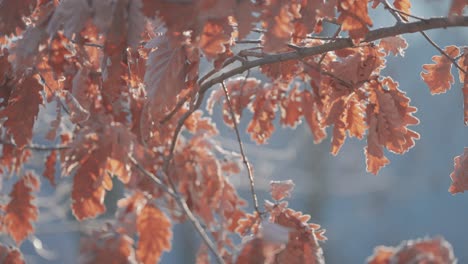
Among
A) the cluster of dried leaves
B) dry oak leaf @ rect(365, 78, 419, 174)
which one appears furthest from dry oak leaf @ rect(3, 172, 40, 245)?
dry oak leaf @ rect(365, 78, 419, 174)

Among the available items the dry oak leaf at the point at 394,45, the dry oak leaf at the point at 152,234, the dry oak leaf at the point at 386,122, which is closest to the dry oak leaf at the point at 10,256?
the dry oak leaf at the point at 152,234

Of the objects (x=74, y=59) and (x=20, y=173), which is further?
(x=20, y=173)

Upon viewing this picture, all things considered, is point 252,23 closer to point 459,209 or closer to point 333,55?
point 333,55

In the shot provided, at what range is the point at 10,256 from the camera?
1888 millimetres

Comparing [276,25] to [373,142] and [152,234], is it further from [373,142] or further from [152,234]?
[152,234]

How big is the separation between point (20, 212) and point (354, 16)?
1426 mm

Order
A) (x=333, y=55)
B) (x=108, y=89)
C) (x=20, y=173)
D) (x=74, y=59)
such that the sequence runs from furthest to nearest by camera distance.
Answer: (x=20, y=173), (x=333, y=55), (x=74, y=59), (x=108, y=89)

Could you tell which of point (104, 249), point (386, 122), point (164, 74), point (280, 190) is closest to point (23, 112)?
point (164, 74)

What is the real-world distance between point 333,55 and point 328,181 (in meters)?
10.0

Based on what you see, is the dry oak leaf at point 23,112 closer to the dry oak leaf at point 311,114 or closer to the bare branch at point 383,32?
the bare branch at point 383,32

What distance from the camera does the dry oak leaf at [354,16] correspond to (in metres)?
1.17

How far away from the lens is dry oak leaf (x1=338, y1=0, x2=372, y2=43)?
1.17 meters

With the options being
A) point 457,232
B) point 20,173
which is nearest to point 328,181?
point 457,232

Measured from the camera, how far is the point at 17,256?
6.21 ft
